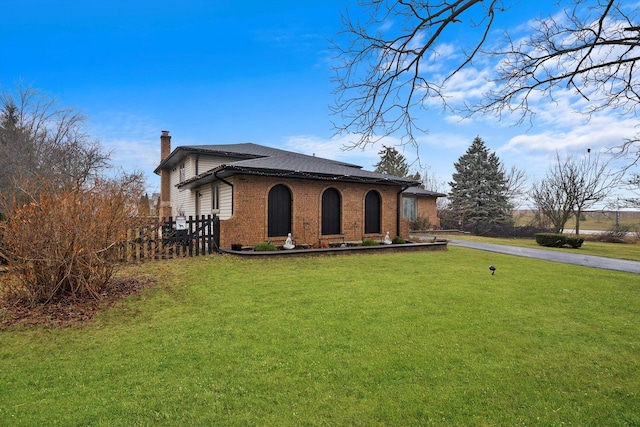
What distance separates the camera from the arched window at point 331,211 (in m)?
14.5

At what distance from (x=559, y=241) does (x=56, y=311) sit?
24.2 metres

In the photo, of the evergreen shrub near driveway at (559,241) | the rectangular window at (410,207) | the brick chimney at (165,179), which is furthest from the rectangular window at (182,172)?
the evergreen shrub near driveway at (559,241)

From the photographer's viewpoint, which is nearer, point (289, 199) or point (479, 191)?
point (289, 199)

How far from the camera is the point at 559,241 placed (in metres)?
19.6

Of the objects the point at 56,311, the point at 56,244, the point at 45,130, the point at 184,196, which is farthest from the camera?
the point at 45,130

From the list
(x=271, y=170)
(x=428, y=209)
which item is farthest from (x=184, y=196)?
(x=428, y=209)

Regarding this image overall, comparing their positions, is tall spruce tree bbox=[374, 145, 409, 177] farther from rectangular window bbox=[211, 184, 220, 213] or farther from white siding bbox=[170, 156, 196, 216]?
rectangular window bbox=[211, 184, 220, 213]

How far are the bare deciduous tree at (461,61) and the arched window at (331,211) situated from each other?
9.34 m

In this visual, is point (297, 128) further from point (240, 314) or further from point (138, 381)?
point (138, 381)

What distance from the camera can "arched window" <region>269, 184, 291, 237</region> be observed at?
1321 cm

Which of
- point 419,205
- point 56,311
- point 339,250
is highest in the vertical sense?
point 419,205

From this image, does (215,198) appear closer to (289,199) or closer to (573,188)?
(289,199)

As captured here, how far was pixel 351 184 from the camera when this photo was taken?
1508 centimetres

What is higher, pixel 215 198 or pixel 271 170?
pixel 271 170
